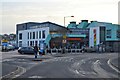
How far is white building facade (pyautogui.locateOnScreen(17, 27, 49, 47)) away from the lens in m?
115

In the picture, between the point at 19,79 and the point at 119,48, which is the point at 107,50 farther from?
the point at 19,79

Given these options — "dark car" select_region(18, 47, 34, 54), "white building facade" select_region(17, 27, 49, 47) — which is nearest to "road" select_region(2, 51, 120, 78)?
"dark car" select_region(18, 47, 34, 54)

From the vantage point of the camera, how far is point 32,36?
12312 cm

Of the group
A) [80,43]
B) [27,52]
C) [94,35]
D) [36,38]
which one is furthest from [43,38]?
[27,52]

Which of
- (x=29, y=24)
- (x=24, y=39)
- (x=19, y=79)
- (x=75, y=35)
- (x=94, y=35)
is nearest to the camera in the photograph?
(x=19, y=79)

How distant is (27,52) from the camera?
6238 cm

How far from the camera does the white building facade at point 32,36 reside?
377ft

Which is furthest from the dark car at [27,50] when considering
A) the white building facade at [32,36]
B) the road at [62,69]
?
the white building facade at [32,36]

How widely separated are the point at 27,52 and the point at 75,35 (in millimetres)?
48237

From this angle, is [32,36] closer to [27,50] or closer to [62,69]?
[27,50]

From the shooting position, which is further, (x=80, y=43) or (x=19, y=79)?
(x=80, y=43)

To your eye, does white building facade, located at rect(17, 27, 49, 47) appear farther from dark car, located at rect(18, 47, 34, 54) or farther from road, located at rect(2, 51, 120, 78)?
road, located at rect(2, 51, 120, 78)

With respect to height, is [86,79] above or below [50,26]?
below

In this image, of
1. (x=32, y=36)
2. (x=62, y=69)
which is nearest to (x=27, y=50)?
(x=62, y=69)
